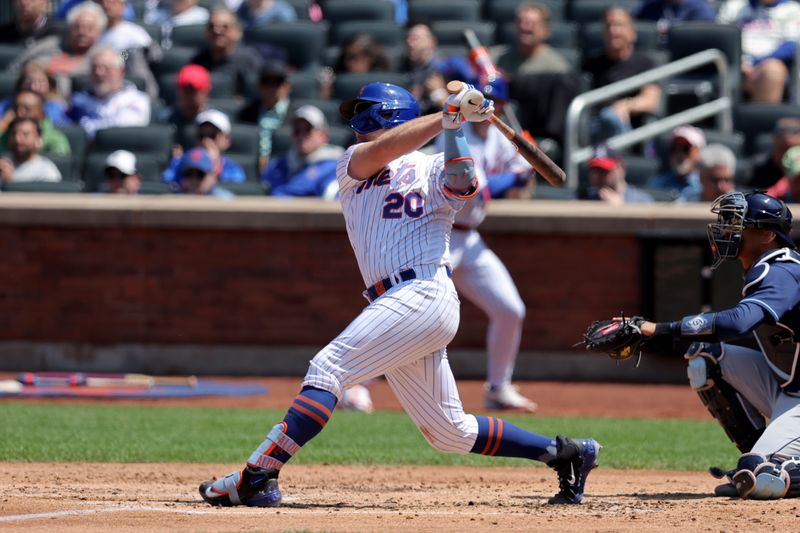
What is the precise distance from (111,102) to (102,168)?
0.84 metres

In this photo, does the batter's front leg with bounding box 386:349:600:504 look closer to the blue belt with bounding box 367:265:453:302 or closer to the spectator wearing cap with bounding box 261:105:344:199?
the blue belt with bounding box 367:265:453:302

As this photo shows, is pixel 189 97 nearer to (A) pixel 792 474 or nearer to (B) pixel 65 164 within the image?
(B) pixel 65 164

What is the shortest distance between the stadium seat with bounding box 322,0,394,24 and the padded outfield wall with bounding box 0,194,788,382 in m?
3.66

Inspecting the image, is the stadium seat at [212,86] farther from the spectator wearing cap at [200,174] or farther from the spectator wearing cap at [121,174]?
the spectator wearing cap at [121,174]

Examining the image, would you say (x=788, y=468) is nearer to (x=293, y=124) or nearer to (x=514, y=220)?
(x=514, y=220)

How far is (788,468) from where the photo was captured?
5.79 meters

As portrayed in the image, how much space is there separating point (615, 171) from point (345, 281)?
2411mm

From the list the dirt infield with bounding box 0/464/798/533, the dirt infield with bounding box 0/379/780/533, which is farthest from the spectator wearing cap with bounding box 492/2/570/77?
the dirt infield with bounding box 0/464/798/533

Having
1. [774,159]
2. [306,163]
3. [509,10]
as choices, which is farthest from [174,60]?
[774,159]

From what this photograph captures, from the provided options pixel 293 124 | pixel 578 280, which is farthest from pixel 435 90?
pixel 578 280

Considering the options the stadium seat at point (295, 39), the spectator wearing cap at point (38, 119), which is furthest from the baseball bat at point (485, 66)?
the spectator wearing cap at point (38, 119)

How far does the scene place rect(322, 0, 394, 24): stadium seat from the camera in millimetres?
14094

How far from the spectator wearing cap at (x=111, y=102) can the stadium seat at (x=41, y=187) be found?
83 cm

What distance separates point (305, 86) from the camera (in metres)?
12.7
